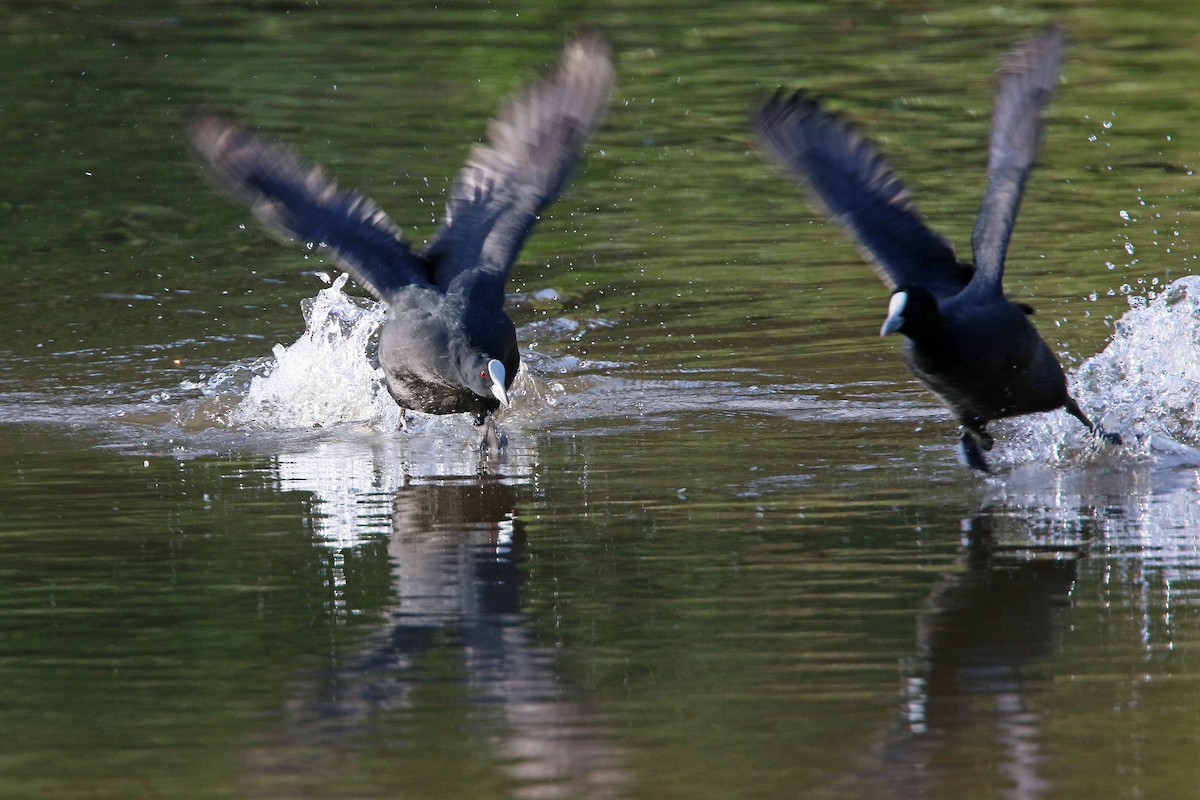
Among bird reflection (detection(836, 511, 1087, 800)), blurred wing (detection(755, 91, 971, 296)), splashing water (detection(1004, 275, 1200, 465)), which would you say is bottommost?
bird reflection (detection(836, 511, 1087, 800))

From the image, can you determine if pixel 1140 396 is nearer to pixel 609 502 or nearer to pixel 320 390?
pixel 609 502

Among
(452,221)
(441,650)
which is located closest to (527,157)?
(452,221)

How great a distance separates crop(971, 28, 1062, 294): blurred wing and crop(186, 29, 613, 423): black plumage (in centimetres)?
175

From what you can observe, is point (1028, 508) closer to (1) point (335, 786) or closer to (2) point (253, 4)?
(1) point (335, 786)

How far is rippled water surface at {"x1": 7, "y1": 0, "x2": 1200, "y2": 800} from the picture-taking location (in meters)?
4.21

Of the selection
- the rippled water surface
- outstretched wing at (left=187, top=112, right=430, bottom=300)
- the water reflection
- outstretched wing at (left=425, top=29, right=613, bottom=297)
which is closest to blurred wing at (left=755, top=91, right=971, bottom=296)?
the rippled water surface

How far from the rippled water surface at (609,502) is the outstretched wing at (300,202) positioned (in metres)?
0.80

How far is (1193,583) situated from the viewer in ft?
17.4

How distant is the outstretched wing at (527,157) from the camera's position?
7742mm

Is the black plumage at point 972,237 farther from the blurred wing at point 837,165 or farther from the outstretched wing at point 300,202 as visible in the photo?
the outstretched wing at point 300,202

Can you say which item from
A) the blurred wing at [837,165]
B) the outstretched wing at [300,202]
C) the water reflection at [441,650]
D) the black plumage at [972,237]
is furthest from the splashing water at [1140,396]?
the outstretched wing at [300,202]

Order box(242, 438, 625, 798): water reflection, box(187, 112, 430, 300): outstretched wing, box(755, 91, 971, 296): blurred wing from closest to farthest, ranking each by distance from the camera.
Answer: box(242, 438, 625, 798): water reflection < box(755, 91, 971, 296): blurred wing < box(187, 112, 430, 300): outstretched wing

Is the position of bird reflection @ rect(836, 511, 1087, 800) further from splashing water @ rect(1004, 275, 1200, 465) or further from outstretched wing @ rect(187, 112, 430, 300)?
outstretched wing @ rect(187, 112, 430, 300)

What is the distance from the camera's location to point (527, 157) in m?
7.86
